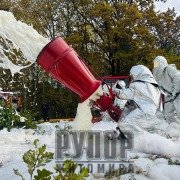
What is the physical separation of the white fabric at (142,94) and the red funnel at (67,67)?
889 millimetres

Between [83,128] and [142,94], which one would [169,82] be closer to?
[142,94]

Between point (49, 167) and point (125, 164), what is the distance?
0.83 m

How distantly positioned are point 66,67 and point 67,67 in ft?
0.04

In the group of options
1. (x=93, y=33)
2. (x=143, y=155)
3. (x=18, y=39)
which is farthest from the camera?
(x=93, y=33)

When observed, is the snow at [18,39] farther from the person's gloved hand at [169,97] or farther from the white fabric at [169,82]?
the person's gloved hand at [169,97]

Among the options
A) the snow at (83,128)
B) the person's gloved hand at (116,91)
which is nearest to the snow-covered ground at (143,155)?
the snow at (83,128)

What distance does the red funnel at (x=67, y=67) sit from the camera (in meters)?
5.83

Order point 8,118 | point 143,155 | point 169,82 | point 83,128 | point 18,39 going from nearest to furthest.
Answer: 1. point 143,155
2. point 18,39
3. point 83,128
4. point 8,118
5. point 169,82

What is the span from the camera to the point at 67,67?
5914 mm

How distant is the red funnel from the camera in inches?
229

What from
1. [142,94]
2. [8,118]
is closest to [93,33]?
[8,118]

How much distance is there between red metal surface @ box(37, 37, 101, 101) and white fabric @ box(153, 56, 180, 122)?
4165 mm

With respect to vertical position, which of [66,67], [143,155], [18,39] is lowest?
[143,155]

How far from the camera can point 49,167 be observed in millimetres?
5184
